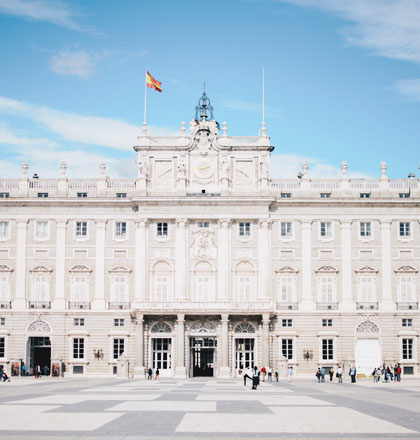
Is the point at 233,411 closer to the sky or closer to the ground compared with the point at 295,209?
closer to the ground

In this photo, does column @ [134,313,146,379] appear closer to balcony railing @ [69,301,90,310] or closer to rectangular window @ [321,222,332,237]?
balcony railing @ [69,301,90,310]

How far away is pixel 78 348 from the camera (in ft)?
213

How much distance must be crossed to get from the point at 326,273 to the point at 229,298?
355 inches

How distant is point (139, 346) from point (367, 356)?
1991cm

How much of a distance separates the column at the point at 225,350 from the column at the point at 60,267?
47.3 ft

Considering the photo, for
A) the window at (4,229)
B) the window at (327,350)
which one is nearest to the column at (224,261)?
the window at (327,350)

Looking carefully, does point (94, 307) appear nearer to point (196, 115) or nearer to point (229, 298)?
point (229, 298)

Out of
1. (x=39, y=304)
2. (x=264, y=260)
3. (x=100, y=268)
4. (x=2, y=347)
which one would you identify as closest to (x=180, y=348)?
(x=100, y=268)

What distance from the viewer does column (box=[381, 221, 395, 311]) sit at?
65188 millimetres

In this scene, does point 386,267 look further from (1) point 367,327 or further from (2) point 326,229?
(2) point 326,229

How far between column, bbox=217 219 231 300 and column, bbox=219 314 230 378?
219cm

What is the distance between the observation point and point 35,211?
66.4 meters

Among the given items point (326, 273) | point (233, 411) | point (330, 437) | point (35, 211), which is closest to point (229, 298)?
point (326, 273)

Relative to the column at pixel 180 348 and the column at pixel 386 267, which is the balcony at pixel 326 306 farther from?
the column at pixel 180 348
